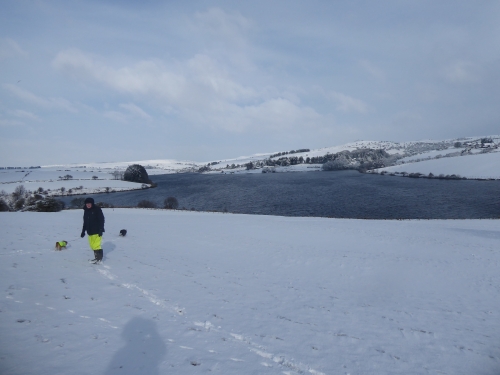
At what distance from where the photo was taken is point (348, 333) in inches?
295

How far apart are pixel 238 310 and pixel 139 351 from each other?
3.23 metres

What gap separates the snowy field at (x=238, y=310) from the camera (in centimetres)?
574

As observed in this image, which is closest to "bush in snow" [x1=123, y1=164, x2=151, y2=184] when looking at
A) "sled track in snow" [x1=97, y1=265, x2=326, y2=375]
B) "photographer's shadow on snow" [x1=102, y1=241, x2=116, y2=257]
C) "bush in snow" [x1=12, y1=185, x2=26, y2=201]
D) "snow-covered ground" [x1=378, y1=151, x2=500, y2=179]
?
"bush in snow" [x1=12, y1=185, x2=26, y2=201]

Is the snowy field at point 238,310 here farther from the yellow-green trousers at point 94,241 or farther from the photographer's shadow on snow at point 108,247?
the yellow-green trousers at point 94,241

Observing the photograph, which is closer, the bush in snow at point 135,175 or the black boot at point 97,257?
the black boot at point 97,257

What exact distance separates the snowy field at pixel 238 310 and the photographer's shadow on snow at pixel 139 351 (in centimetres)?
3

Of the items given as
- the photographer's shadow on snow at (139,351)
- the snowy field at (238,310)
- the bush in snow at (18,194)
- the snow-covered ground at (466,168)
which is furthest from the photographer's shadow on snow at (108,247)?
the snow-covered ground at (466,168)

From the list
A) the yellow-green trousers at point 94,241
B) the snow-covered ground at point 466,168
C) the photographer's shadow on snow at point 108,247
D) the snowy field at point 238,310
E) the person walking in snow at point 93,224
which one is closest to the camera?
the snowy field at point 238,310

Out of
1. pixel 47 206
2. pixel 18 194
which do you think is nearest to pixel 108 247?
pixel 47 206

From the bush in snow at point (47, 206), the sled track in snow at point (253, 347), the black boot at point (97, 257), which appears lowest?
the sled track in snow at point (253, 347)

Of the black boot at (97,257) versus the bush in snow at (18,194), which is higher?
the bush in snow at (18,194)

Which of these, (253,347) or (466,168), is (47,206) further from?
(466,168)

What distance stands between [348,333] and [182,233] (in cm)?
1515

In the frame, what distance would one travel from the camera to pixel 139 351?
18.8ft
